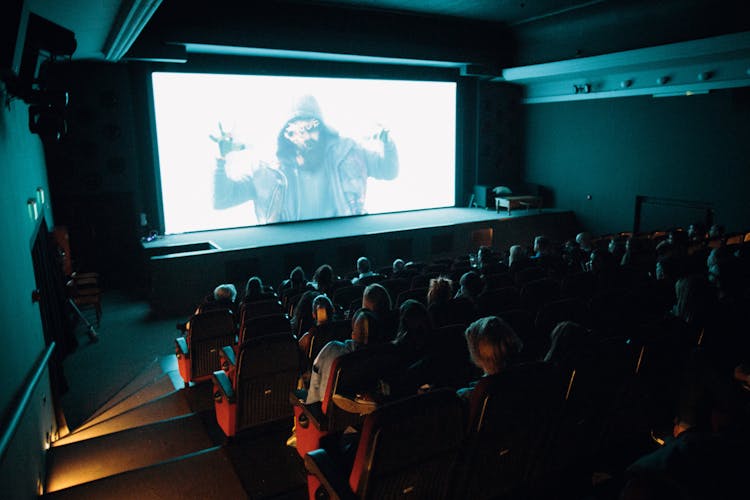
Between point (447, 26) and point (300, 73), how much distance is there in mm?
4108

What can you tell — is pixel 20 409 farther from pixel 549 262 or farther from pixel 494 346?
pixel 549 262

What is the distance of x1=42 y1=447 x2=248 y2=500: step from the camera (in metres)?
2.98

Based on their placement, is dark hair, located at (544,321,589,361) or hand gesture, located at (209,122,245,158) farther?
hand gesture, located at (209,122,245,158)

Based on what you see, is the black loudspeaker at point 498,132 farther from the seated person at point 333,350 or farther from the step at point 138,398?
the seated person at point 333,350

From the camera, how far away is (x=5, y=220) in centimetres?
406

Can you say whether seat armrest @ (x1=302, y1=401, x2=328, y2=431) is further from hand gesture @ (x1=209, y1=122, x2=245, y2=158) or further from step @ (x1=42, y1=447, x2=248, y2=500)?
hand gesture @ (x1=209, y1=122, x2=245, y2=158)

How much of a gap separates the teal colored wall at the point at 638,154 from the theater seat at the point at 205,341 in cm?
1093

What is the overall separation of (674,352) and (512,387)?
142cm

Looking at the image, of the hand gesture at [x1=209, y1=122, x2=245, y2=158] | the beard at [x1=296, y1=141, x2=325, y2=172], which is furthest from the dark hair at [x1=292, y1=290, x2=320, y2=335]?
the beard at [x1=296, y1=141, x2=325, y2=172]

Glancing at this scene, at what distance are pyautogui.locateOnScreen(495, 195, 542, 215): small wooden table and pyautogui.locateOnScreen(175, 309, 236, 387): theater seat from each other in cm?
999

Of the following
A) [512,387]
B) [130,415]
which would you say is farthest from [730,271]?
[130,415]

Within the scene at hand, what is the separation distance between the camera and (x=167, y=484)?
3.05 meters

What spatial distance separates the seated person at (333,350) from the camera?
3.13m

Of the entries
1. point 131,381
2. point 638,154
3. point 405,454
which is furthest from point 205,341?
point 638,154
